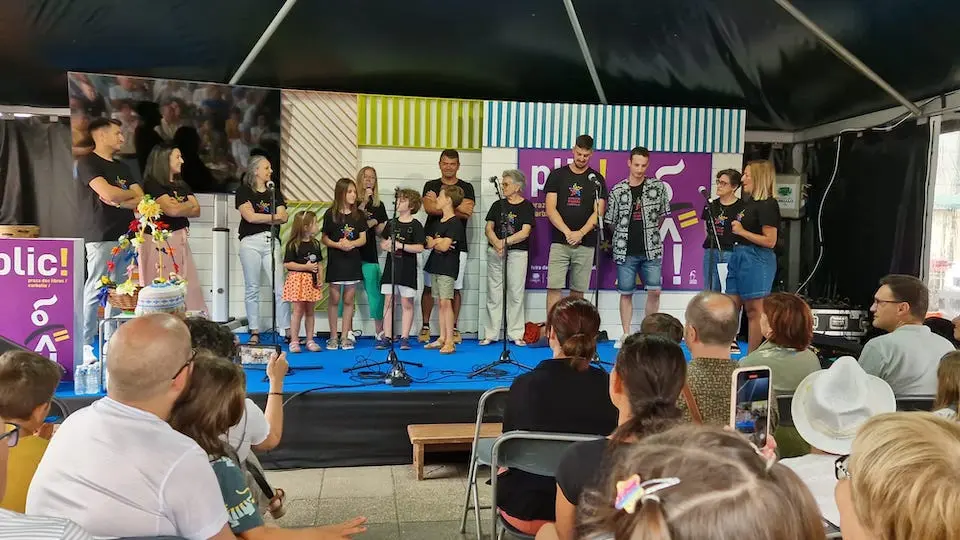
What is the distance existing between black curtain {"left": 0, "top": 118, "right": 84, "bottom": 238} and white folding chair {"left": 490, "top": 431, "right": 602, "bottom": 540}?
17.7 ft

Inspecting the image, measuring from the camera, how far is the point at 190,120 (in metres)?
5.81

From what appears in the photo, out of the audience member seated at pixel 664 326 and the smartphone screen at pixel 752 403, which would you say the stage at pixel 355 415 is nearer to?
the audience member seated at pixel 664 326

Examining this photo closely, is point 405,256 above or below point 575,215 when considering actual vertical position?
below

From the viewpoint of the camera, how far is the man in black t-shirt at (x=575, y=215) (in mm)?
5715

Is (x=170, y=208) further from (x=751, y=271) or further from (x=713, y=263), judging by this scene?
(x=751, y=271)

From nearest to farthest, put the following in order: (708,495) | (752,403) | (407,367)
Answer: (708,495), (752,403), (407,367)

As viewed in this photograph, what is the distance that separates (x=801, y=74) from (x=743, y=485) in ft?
20.2

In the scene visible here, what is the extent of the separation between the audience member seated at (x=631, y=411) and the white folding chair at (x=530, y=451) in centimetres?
40

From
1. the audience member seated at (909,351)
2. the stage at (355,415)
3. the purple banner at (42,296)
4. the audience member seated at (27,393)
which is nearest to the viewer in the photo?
the audience member seated at (27,393)

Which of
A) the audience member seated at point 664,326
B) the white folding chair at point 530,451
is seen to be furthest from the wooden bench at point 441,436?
the white folding chair at point 530,451

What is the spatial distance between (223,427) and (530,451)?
971 millimetres

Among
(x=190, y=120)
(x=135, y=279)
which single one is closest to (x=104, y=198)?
(x=135, y=279)

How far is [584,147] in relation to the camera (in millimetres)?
5570

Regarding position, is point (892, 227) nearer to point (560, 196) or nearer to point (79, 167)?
point (560, 196)
